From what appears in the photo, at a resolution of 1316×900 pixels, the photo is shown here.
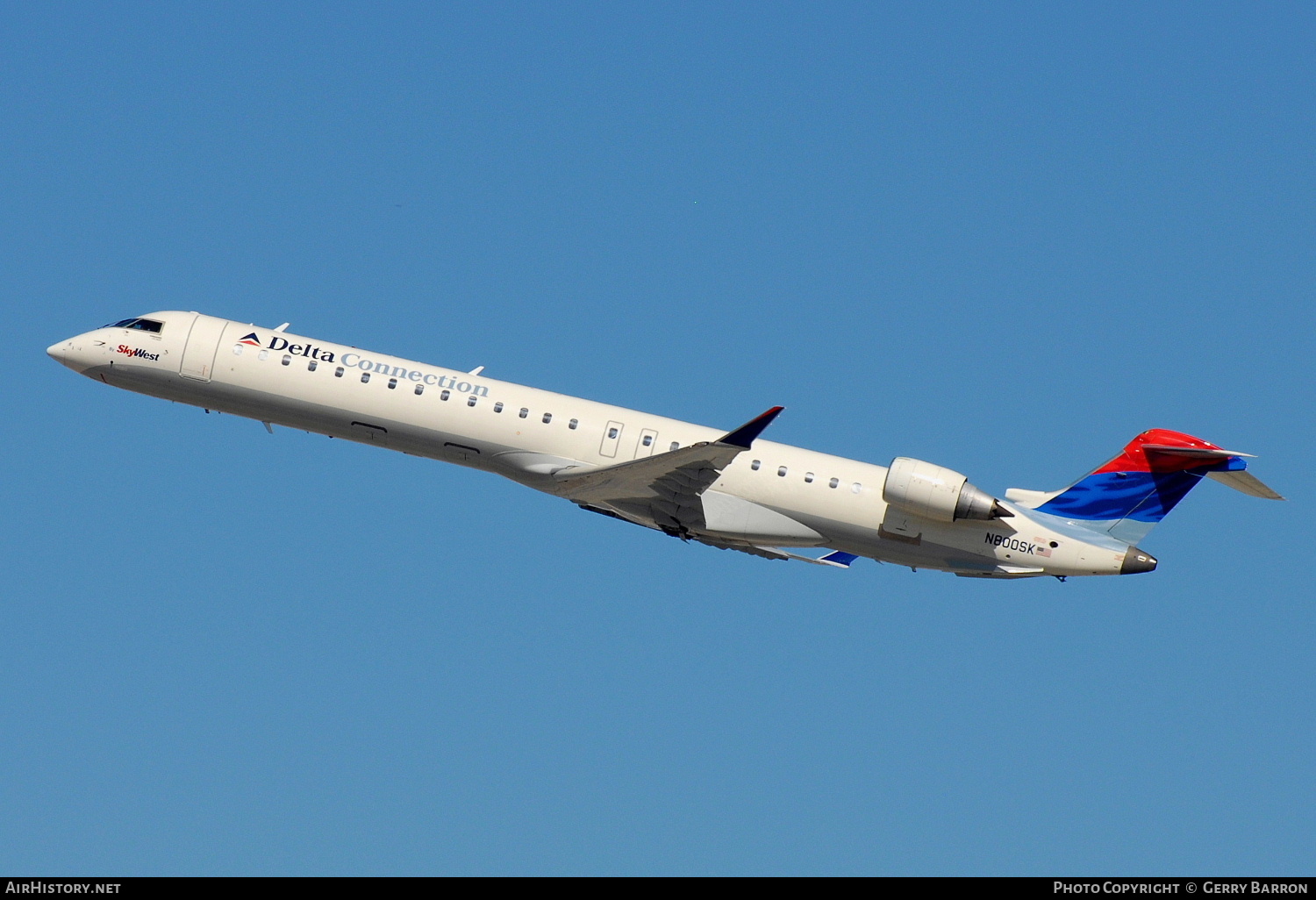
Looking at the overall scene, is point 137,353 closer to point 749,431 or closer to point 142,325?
point 142,325

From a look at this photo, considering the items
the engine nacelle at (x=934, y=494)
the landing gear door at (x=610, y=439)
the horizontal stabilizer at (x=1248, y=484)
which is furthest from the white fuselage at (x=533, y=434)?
the horizontal stabilizer at (x=1248, y=484)

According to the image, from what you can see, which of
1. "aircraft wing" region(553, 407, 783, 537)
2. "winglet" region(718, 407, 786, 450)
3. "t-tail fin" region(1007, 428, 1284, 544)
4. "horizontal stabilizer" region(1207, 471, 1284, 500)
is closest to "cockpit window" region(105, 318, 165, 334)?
"aircraft wing" region(553, 407, 783, 537)

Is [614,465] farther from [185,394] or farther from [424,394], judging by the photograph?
[185,394]

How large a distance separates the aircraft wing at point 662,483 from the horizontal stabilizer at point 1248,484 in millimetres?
11818

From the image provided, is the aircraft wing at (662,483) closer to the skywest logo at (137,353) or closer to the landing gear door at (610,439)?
the landing gear door at (610,439)

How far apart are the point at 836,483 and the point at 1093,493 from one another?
6432 millimetres

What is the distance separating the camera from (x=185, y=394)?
35.2 metres

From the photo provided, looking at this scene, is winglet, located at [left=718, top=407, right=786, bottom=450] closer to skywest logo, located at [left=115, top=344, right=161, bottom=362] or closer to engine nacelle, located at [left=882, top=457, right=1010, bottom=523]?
engine nacelle, located at [left=882, top=457, right=1010, bottom=523]

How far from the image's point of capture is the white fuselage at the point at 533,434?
1302 inches

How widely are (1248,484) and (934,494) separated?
742 centimetres
